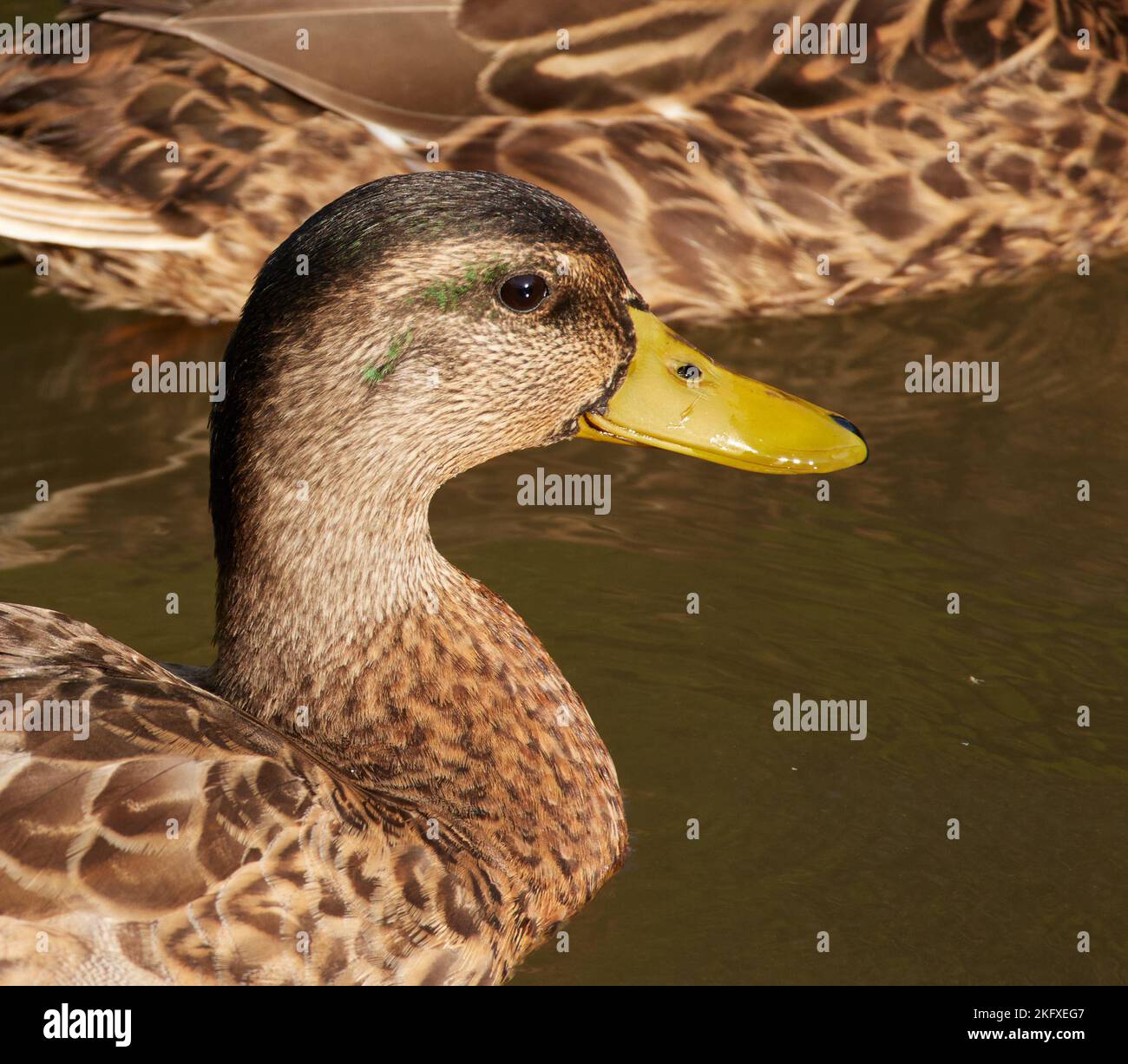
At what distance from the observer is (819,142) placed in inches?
237

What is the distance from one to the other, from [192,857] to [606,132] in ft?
10.6

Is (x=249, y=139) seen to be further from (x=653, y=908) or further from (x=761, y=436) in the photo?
(x=653, y=908)

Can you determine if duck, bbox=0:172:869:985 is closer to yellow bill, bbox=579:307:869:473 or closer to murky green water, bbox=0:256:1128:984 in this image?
yellow bill, bbox=579:307:869:473

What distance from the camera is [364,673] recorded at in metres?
3.96

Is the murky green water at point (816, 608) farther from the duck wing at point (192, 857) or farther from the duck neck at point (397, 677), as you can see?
the duck wing at point (192, 857)

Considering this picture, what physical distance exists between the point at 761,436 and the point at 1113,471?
180 centimetres

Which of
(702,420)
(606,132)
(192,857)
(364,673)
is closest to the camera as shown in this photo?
(192,857)

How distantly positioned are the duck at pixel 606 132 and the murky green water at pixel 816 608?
0.27 metres

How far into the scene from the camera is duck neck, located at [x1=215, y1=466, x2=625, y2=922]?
384cm

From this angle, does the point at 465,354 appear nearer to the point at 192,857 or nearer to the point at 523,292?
the point at 523,292

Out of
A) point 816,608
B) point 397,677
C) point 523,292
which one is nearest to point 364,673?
point 397,677

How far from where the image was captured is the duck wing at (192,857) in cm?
326

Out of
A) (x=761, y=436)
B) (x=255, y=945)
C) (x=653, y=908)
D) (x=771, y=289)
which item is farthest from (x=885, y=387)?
(x=255, y=945)

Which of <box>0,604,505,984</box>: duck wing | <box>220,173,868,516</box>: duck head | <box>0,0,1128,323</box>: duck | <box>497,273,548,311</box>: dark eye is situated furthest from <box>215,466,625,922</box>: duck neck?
<box>0,0,1128,323</box>: duck
